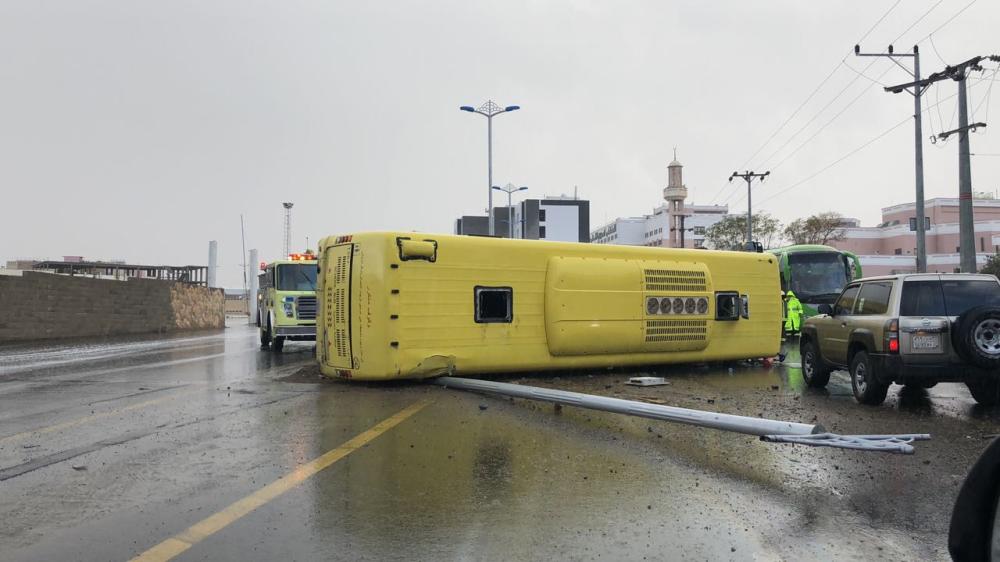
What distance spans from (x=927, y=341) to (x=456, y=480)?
5972 millimetres

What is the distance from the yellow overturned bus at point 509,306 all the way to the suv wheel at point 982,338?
4753 millimetres

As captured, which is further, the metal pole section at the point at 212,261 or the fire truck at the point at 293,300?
the metal pole section at the point at 212,261

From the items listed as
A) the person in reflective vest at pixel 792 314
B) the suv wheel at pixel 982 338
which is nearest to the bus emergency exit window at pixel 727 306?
the suv wheel at pixel 982 338

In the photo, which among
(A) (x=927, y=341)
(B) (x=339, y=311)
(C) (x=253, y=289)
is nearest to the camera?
(A) (x=927, y=341)

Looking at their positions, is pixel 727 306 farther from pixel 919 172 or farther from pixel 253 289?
pixel 253 289

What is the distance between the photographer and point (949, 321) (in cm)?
772

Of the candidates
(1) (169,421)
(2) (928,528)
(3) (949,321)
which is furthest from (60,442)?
(3) (949,321)

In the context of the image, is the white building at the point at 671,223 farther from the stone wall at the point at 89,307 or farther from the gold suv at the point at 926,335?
the gold suv at the point at 926,335

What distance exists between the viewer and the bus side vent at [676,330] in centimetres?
1142

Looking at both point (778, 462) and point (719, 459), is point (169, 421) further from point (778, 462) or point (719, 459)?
point (778, 462)

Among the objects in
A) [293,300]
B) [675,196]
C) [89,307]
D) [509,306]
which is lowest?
[89,307]

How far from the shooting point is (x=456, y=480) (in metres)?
5.00

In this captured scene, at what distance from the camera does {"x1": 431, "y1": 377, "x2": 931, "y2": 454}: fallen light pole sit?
15.5 ft

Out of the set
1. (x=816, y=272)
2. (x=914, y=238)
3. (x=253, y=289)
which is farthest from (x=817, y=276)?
(x=914, y=238)
